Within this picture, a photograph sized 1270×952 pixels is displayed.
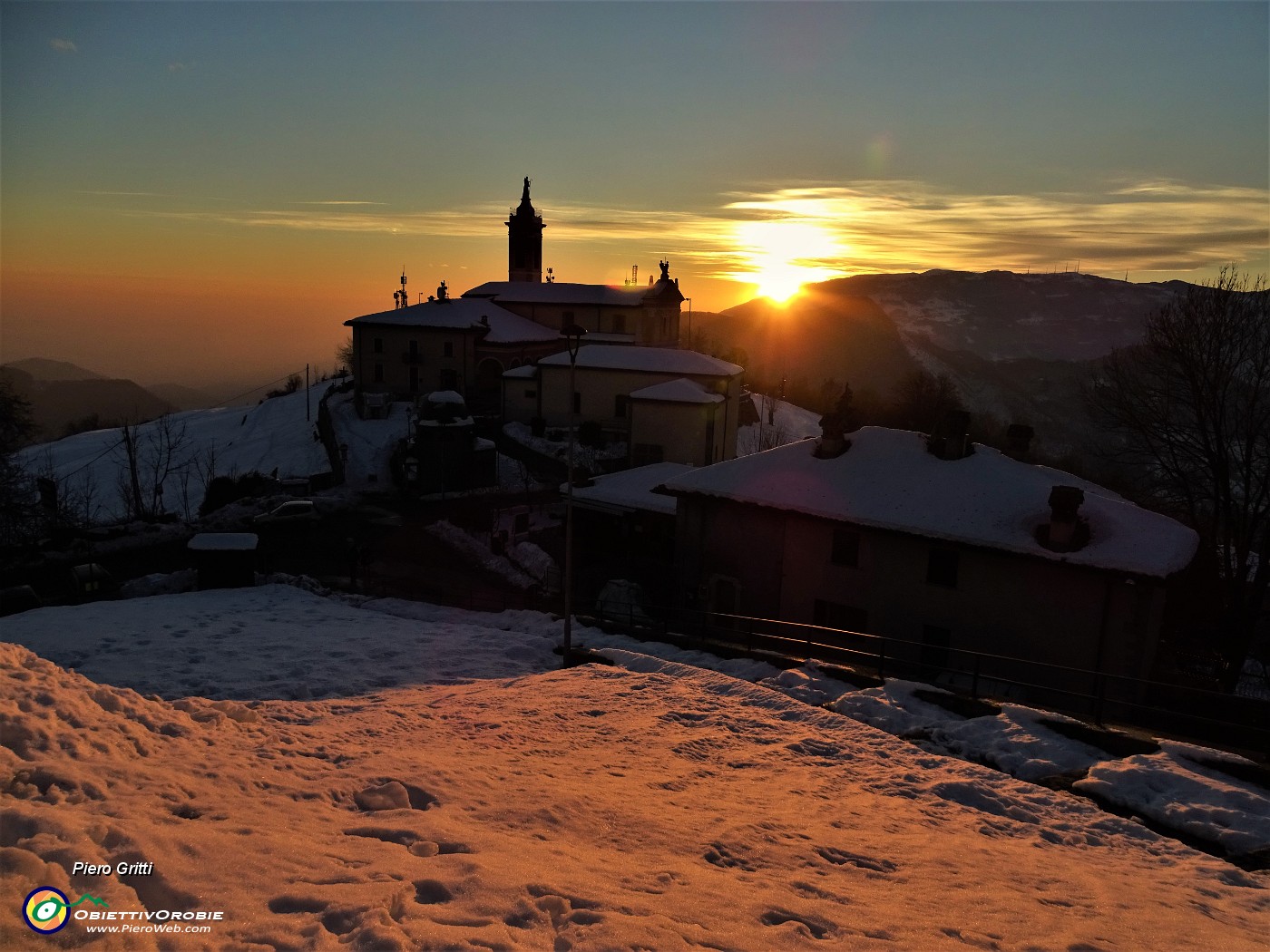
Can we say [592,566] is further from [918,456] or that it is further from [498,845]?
[498,845]

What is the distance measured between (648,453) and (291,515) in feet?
71.4

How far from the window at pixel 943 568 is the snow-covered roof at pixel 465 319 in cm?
4542

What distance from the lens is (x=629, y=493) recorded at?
35281mm

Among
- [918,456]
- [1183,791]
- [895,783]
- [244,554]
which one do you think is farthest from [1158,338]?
[244,554]

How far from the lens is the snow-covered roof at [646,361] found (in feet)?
177

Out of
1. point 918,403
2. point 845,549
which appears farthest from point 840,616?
point 918,403

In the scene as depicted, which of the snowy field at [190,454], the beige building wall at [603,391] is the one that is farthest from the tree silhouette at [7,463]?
the beige building wall at [603,391]

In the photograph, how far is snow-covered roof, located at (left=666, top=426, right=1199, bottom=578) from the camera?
2078cm

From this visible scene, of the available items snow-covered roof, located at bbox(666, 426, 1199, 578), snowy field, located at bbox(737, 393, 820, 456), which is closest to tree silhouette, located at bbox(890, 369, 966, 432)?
snowy field, located at bbox(737, 393, 820, 456)

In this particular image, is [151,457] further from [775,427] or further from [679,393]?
[775,427]

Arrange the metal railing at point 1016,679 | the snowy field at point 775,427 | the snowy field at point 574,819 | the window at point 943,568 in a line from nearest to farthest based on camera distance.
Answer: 1. the snowy field at point 574,819
2. the metal railing at point 1016,679
3. the window at point 943,568
4. the snowy field at point 775,427

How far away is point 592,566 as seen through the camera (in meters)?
33.2

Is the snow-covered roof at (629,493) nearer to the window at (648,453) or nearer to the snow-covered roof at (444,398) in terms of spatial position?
the snow-covered roof at (444,398)

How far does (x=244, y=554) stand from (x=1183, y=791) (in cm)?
2528
